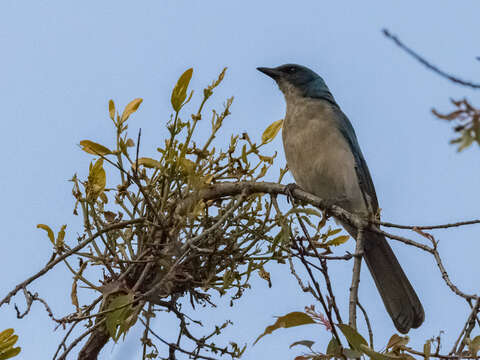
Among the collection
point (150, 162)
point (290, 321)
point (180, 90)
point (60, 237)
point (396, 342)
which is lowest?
point (396, 342)

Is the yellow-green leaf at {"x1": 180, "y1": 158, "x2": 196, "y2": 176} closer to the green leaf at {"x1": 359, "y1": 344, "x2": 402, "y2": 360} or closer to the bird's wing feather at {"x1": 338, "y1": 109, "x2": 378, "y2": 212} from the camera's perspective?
the green leaf at {"x1": 359, "y1": 344, "x2": 402, "y2": 360}

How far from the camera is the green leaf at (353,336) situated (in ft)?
A: 7.22

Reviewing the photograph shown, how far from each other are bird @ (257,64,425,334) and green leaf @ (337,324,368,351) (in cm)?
219

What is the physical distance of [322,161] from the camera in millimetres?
4785

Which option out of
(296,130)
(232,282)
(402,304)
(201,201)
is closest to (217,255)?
(232,282)

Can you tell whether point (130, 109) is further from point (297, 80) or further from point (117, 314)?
point (297, 80)

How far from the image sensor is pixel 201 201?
8.93 feet

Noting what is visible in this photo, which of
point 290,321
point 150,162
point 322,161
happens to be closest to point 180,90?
point 150,162

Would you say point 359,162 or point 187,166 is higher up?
point 359,162

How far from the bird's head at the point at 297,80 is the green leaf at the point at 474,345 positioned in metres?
3.53

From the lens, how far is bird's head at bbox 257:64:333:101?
557cm

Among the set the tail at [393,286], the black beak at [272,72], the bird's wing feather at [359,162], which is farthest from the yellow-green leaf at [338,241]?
the black beak at [272,72]

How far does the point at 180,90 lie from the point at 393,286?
100 inches

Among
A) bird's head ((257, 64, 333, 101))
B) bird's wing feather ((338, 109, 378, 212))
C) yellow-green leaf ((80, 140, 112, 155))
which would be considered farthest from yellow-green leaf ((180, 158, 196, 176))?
bird's head ((257, 64, 333, 101))
